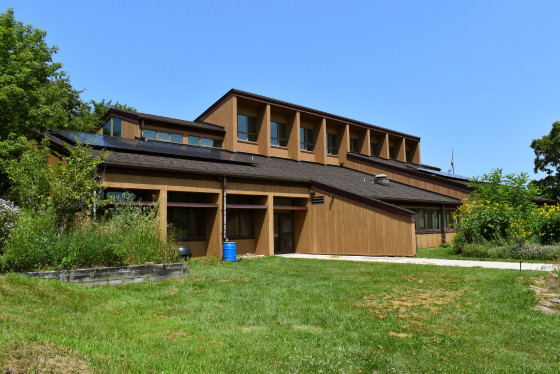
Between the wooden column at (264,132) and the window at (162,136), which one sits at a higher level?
the wooden column at (264,132)

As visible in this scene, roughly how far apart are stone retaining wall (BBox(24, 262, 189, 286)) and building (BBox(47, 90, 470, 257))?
13.2 ft

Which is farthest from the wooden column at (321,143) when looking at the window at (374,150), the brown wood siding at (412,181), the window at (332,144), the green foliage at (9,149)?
the green foliage at (9,149)

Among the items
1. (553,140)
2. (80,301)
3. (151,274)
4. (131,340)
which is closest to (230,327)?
(131,340)

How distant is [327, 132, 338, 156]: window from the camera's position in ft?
105

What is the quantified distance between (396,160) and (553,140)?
17.4 m

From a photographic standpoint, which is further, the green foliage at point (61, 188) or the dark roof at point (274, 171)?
the dark roof at point (274, 171)

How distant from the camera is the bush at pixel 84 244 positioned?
8.30 metres

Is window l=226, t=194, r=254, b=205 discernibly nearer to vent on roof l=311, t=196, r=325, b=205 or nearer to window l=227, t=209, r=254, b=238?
window l=227, t=209, r=254, b=238

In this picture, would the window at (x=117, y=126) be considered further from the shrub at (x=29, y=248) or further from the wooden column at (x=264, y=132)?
the shrub at (x=29, y=248)

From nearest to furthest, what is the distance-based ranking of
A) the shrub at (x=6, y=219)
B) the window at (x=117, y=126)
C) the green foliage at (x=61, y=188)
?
the shrub at (x=6, y=219) < the green foliage at (x=61, y=188) < the window at (x=117, y=126)

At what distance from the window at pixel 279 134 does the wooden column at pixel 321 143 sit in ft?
9.76

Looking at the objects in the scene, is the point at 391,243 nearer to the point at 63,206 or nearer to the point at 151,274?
the point at 151,274

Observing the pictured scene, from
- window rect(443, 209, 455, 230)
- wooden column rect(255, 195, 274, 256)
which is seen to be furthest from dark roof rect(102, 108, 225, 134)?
window rect(443, 209, 455, 230)

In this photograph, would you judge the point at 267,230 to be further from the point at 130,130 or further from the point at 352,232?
the point at 130,130
